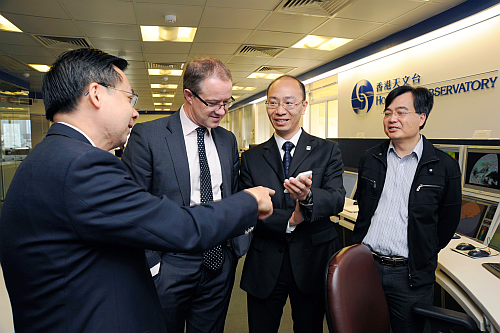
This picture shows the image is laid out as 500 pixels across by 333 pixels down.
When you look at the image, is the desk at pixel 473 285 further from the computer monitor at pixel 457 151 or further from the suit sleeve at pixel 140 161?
Answer: the suit sleeve at pixel 140 161

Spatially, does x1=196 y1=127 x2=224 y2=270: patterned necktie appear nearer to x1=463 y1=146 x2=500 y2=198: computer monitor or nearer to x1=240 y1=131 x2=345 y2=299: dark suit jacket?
x1=240 y1=131 x2=345 y2=299: dark suit jacket

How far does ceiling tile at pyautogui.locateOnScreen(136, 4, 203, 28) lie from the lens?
4086 millimetres

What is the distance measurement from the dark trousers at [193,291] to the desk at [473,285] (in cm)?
124

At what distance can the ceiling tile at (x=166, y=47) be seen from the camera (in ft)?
18.6

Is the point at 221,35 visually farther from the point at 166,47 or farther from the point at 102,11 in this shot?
the point at 102,11

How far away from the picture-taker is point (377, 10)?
14.0ft

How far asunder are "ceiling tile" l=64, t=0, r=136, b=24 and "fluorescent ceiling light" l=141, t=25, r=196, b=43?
75cm

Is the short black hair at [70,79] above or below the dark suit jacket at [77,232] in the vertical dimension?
above

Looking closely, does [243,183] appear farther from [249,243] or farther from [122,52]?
[122,52]

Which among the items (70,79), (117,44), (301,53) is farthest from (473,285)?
(117,44)

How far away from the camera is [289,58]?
273 inches

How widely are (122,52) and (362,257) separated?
20.5 feet

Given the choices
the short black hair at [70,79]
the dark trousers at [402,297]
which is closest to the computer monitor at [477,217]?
the dark trousers at [402,297]

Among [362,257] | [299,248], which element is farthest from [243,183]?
[362,257]
